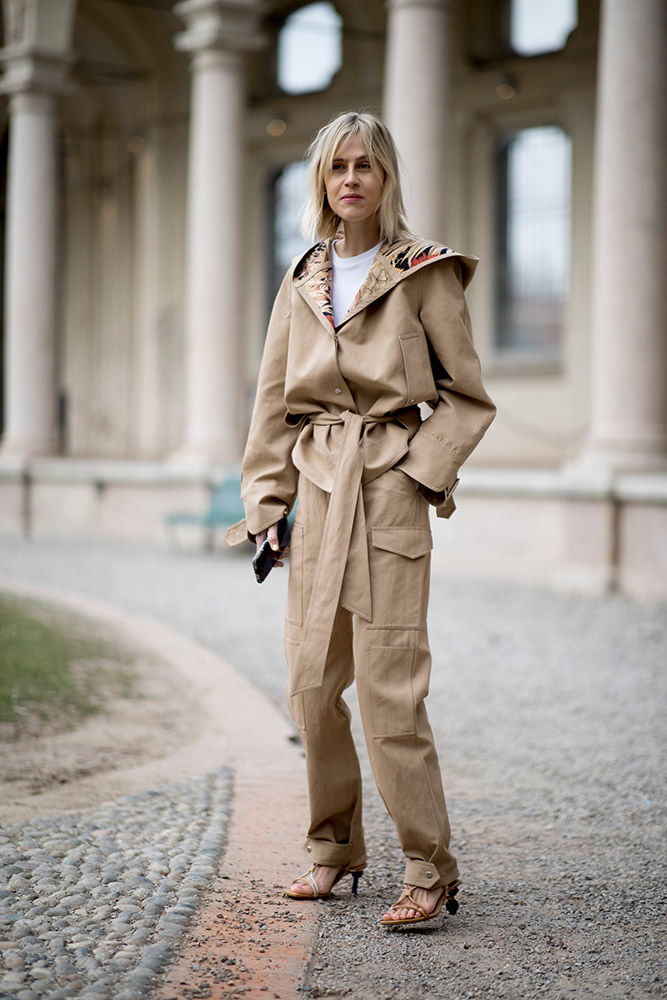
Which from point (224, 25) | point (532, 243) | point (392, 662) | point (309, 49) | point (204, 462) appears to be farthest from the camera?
point (309, 49)

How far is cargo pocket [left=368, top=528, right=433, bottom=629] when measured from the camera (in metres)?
2.78

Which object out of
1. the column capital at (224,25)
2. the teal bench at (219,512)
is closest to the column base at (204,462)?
the teal bench at (219,512)

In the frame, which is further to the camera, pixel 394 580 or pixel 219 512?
pixel 219 512

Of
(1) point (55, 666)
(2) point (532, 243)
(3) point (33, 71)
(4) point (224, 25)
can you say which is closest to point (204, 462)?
(4) point (224, 25)

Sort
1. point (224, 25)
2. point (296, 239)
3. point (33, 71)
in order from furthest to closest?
point (296, 239) < point (33, 71) < point (224, 25)

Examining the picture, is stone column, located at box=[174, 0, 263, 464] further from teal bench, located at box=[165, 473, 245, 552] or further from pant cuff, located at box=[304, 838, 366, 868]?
pant cuff, located at box=[304, 838, 366, 868]

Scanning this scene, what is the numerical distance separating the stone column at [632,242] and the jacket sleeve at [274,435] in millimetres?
6316

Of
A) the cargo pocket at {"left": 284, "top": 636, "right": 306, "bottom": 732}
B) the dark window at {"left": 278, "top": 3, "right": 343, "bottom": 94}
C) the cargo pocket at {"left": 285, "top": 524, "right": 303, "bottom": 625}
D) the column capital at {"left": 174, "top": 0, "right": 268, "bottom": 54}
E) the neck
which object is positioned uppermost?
the dark window at {"left": 278, "top": 3, "right": 343, "bottom": 94}

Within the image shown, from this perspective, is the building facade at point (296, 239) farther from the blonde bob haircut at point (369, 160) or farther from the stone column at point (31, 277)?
the blonde bob haircut at point (369, 160)

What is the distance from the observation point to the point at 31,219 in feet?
47.3

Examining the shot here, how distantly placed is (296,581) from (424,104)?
8.28 m

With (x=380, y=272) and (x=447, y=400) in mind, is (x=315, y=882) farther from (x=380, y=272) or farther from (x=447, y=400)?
(x=380, y=272)

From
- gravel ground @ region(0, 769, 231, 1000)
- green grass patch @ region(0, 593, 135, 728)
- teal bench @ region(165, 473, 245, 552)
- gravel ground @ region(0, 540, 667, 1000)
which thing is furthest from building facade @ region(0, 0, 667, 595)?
gravel ground @ region(0, 769, 231, 1000)

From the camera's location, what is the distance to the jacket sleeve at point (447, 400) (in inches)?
110
